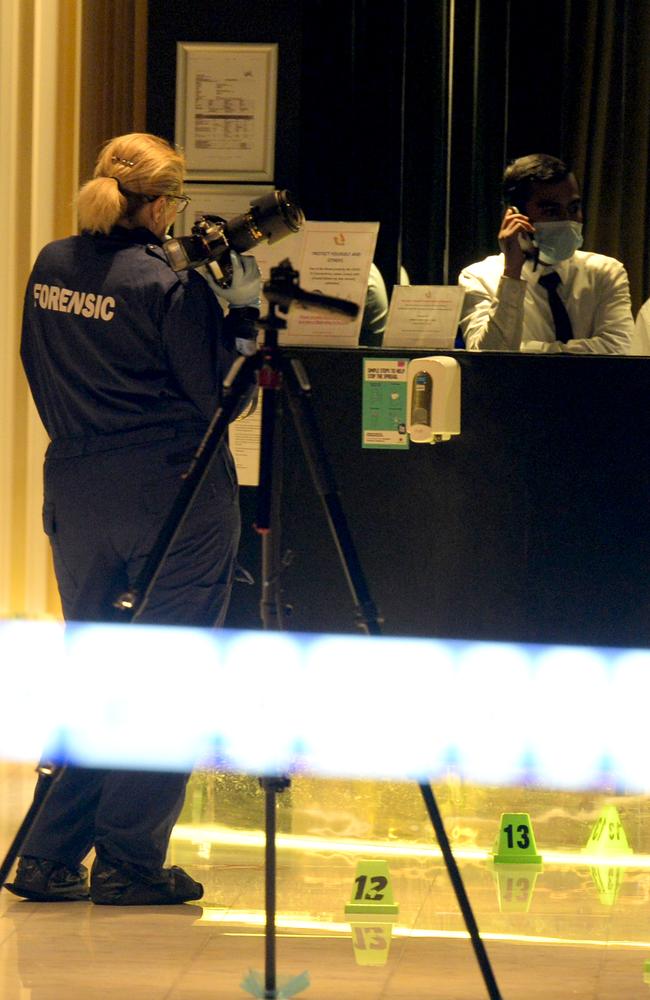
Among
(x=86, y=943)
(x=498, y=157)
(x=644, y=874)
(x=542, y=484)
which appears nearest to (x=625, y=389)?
(x=542, y=484)

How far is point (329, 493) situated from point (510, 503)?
6.38ft

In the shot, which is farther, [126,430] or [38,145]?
[38,145]

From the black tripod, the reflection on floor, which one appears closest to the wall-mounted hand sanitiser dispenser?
the reflection on floor

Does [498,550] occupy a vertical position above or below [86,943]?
above

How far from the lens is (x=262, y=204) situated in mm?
2926

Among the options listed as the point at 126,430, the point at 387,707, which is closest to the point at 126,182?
the point at 126,430

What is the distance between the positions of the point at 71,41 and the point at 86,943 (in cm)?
386

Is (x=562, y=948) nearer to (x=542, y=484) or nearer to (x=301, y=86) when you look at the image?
(x=542, y=484)

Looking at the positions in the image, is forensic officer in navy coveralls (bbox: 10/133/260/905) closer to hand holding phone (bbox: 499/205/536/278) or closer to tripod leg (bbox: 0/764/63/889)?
tripod leg (bbox: 0/764/63/889)

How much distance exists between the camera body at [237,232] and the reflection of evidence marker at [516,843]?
1331 millimetres

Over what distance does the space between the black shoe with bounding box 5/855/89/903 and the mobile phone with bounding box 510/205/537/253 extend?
84.7 inches

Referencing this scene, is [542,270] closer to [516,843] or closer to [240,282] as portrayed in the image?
[240,282]

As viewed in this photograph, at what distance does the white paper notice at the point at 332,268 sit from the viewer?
4367mm

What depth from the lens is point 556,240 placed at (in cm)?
446
